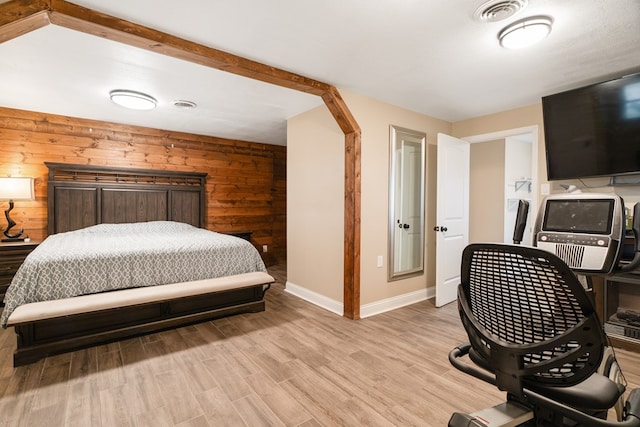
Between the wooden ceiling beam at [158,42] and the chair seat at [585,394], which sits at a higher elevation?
the wooden ceiling beam at [158,42]

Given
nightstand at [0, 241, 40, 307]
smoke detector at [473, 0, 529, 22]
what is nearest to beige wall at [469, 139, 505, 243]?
smoke detector at [473, 0, 529, 22]

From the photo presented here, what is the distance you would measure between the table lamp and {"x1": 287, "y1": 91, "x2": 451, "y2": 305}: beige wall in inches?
123

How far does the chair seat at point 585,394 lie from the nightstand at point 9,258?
186 inches

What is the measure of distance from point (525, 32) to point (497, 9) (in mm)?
334

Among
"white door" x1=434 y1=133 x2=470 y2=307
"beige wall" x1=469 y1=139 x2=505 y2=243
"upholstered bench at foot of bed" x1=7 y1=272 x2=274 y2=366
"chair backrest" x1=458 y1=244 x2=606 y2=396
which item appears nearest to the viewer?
"chair backrest" x1=458 y1=244 x2=606 y2=396

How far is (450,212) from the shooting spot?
12.4ft

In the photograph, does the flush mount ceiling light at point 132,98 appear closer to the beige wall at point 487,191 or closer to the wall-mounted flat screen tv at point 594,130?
the wall-mounted flat screen tv at point 594,130

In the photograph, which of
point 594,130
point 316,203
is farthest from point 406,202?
point 594,130

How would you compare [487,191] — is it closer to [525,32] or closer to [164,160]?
[525,32]

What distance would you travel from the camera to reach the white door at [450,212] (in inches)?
143

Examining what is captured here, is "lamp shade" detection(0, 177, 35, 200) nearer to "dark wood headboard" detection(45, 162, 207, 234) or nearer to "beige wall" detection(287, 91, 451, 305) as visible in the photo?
"dark wood headboard" detection(45, 162, 207, 234)

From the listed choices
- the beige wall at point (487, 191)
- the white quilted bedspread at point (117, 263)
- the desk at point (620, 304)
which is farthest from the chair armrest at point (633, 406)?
the beige wall at point (487, 191)

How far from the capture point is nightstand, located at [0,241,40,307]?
3402mm

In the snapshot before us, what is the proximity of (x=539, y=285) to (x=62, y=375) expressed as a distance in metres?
2.84
